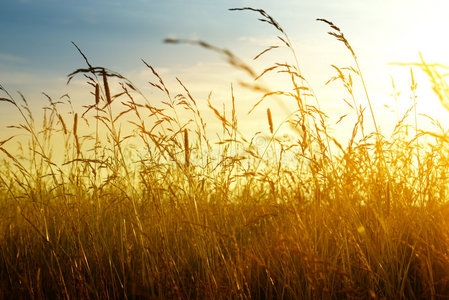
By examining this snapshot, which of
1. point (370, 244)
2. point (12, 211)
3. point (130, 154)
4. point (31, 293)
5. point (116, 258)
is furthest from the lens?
point (130, 154)

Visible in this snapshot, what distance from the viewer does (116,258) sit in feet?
9.42

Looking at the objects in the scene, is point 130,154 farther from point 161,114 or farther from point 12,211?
point 161,114

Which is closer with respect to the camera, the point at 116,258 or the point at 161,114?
the point at 161,114

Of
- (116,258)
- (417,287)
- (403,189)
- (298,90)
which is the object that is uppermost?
(298,90)

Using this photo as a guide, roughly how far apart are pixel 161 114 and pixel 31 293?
50.4 inches

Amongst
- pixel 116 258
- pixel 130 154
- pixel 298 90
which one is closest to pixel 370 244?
pixel 298 90

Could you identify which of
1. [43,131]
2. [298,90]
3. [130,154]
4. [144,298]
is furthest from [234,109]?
[130,154]

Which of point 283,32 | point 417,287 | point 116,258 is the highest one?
point 283,32

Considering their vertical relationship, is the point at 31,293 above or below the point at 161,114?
below

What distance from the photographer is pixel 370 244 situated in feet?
6.61

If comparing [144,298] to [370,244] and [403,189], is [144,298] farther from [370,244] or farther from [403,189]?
[403,189]

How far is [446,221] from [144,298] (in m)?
1.78

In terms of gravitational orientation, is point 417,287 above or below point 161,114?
below

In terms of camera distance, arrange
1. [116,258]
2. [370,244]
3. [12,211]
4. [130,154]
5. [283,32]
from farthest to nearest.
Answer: [130,154]
[12,211]
[116,258]
[283,32]
[370,244]
